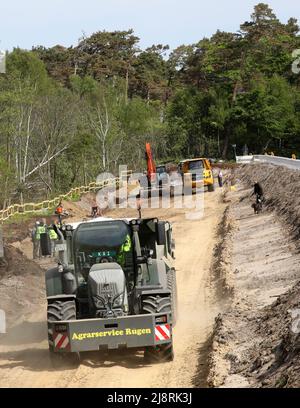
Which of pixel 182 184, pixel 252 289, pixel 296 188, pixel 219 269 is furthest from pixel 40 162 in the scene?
pixel 252 289

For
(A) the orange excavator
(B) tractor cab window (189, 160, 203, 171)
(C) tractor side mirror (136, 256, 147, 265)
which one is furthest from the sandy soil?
(A) the orange excavator

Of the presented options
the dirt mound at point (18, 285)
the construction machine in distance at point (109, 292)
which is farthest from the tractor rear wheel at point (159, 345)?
the dirt mound at point (18, 285)

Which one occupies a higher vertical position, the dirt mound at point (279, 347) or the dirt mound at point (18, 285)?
the dirt mound at point (279, 347)

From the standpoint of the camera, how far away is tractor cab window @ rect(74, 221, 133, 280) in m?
12.5

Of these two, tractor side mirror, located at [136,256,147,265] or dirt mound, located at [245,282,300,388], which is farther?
tractor side mirror, located at [136,256,147,265]

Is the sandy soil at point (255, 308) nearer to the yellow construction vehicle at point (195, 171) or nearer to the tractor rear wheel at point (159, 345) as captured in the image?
the tractor rear wheel at point (159, 345)

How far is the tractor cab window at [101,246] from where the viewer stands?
40.9 feet

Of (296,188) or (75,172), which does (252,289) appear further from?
(75,172)

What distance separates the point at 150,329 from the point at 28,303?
7.42 m

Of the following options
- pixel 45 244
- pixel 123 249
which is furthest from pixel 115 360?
pixel 45 244

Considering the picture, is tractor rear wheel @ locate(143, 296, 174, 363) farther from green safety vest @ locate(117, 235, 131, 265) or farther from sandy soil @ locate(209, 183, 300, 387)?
green safety vest @ locate(117, 235, 131, 265)

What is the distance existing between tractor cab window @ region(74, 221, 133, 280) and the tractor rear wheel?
→ 0.99 meters

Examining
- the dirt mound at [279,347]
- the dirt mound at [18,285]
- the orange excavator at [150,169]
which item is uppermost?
the orange excavator at [150,169]

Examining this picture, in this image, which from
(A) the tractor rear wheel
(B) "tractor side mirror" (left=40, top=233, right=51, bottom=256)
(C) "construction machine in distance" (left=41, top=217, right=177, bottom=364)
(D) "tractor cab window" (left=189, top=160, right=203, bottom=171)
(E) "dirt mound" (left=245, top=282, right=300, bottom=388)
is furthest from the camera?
(D) "tractor cab window" (left=189, top=160, right=203, bottom=171)
